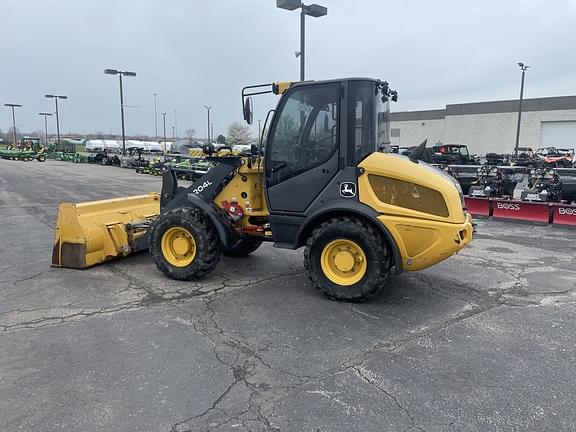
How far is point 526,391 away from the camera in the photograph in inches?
133

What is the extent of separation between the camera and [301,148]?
5320mm

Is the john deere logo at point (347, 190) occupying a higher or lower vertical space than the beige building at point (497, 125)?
lower

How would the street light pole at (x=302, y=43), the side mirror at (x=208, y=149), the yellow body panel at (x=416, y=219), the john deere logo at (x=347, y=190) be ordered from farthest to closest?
the street light pole at (x=302, y=43) < the side mirror at (x=208, y=149) < the john deere logo at (x=347, y=190) < the yellow body panel at (x=416, y=219)

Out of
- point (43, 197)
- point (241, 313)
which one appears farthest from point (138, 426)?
point (43, 197)

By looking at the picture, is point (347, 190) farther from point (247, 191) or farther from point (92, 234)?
point (92, 234)

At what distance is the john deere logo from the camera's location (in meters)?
4.98

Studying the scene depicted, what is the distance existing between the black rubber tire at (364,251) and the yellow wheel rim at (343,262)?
49mm

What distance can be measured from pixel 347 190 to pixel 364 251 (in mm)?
712

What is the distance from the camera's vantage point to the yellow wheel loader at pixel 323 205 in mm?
4793

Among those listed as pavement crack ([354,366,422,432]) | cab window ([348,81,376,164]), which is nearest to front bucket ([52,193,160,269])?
cab window ([348,81,376,164])

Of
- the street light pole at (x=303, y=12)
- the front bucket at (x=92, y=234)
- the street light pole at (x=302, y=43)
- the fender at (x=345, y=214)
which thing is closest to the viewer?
the fender at (x=345, y=214)

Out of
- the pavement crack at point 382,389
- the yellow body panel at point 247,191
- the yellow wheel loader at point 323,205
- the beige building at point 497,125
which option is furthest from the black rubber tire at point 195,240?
the beige building at point 497,125

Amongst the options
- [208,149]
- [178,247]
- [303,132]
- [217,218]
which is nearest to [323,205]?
[303,132]

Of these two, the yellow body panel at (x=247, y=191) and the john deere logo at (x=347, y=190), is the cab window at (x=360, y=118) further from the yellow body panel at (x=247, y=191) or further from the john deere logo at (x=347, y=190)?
the yellow body panel at (x=247, y=191)
